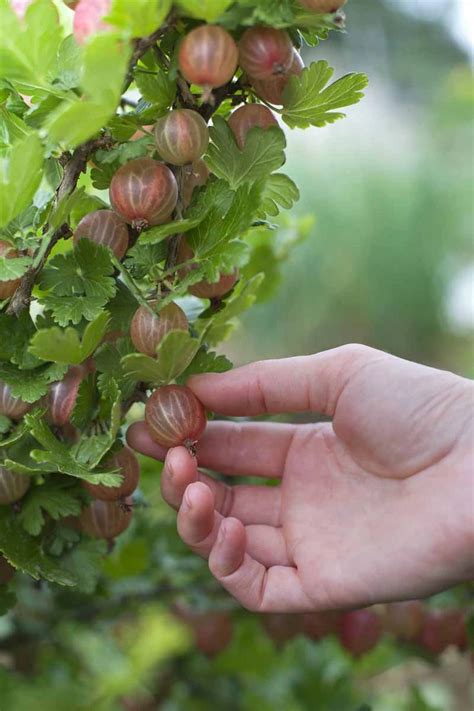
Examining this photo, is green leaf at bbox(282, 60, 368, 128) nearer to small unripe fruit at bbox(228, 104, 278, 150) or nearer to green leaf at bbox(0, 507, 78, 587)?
small unripe fruit at bbox(228, 104, 278, 150)

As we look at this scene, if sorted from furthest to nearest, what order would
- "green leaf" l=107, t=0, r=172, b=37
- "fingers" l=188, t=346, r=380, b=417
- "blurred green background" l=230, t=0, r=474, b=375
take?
"blurred green background" l=230, t=0, r=474, b=375, "fingers" l=188, t=346, r=380, b=417, "green leaf" l=107, t=0, r=172, b=37

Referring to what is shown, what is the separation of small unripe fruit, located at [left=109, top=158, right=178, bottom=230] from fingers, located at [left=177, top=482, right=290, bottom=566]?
19 centimetres

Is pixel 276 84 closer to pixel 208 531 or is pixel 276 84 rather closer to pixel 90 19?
pixel 90 19

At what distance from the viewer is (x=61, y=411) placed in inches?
19.8

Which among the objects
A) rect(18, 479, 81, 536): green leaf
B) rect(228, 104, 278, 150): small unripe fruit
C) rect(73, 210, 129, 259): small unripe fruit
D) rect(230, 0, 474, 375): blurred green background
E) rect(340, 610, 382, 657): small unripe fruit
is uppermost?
rect(228, 104, 278, 150): small unripe fruit

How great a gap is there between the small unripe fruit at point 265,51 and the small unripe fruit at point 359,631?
0.60 metres

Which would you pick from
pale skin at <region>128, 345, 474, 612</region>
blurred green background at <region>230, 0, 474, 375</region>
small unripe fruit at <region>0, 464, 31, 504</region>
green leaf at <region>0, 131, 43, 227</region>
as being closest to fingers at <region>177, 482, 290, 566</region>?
pale skin at <region>128, 345, 474, 612</region>

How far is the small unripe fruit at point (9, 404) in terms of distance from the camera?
49 cm

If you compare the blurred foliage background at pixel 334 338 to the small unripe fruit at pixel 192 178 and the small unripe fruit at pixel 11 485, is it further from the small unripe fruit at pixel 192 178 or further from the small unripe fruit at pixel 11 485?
the small unripe fruit at pixel 192 178

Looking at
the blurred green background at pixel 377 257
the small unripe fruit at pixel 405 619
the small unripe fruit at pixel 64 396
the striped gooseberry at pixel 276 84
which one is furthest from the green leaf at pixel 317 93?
the blurred green background at pixel 377 257

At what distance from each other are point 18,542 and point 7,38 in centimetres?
31

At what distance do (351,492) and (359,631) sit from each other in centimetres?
27

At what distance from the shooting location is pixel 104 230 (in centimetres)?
49

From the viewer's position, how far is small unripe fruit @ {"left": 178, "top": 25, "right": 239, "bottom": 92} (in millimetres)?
401
